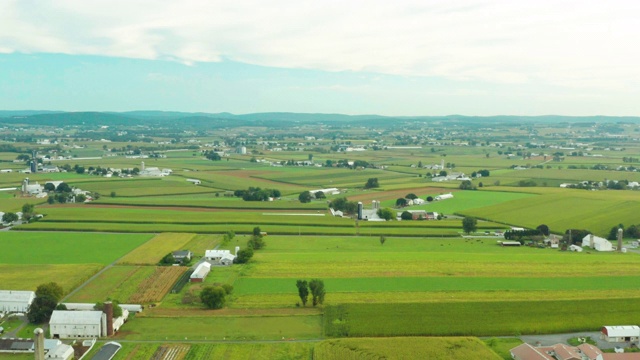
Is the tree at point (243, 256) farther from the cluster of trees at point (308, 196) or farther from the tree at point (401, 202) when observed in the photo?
the tree at point (401, 202)

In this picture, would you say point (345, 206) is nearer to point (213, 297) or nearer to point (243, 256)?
point (243, 256)

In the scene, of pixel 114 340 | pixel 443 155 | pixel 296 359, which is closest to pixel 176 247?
pixel 114 340

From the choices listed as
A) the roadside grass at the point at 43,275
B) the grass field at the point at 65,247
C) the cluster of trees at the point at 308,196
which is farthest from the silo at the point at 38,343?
the cluster of trees at the point at 308,196

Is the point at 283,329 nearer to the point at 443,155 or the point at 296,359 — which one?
the point at 296,359

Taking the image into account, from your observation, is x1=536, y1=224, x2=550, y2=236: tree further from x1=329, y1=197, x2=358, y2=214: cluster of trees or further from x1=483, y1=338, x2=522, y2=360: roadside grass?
x1=483, y1=338, x2=522, y2=360: roadside grass

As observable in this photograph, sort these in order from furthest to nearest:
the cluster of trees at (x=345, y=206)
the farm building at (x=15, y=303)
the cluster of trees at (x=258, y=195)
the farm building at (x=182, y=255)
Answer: the cluster of trees at (x=258, y=195) < the cluster of trees at (x=345, y=206) < the farm building at (x=182, y=255) < the farm building at (x=15, y=303)

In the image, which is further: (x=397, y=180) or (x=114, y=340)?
(x=397, y=180)
